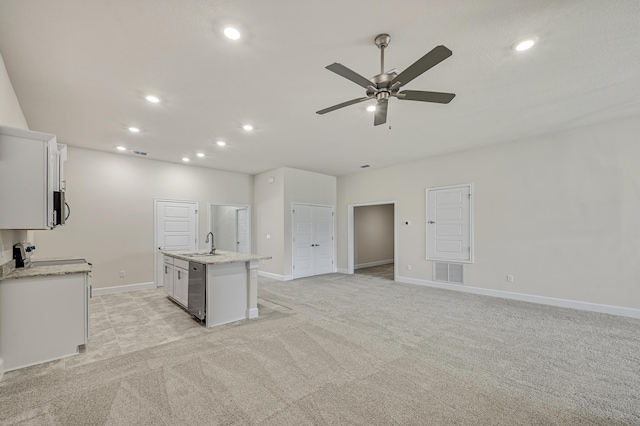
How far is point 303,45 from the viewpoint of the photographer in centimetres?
244

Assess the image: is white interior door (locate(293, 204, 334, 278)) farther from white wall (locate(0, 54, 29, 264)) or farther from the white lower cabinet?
white wall (locate(0, 54, 29, 264))

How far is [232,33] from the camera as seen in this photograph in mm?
2268

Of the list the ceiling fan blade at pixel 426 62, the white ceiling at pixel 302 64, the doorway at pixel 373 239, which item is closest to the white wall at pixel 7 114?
the white ceiling at pixel 302 64

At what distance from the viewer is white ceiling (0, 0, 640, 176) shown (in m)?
2.07

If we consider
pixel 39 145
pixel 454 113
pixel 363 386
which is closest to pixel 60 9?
pixel 39 145

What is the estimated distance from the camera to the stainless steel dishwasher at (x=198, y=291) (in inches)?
147

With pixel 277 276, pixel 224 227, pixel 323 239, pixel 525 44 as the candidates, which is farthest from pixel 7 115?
pixel 224 227

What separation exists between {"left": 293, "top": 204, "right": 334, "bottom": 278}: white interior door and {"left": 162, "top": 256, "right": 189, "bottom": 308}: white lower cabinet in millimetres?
2998

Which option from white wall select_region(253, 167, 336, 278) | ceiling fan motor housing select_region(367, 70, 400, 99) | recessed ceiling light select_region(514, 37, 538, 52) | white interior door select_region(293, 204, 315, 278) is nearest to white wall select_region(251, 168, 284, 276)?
white wall select_region(253, 167, 336, 278)

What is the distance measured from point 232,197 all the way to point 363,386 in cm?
634

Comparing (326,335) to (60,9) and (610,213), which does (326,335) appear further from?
(610,213)

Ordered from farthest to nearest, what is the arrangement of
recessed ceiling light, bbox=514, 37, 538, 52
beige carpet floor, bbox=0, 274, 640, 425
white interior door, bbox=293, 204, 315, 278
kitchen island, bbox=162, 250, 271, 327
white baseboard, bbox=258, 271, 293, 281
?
white interior door, bbox=293, 204, 315, 278 → white baseboard, bbox=258, 271, 293, 281 → kitchen island, bbox=162, 250, 271, 327 → recessed ceiling light, bbox=514, 37, 538, 52 → beige carpet floor, bbox=0, 274, 640, 425

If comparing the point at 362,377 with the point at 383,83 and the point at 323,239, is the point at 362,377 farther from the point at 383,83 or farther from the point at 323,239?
the point at 323,239

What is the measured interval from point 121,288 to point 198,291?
3.17 meters
